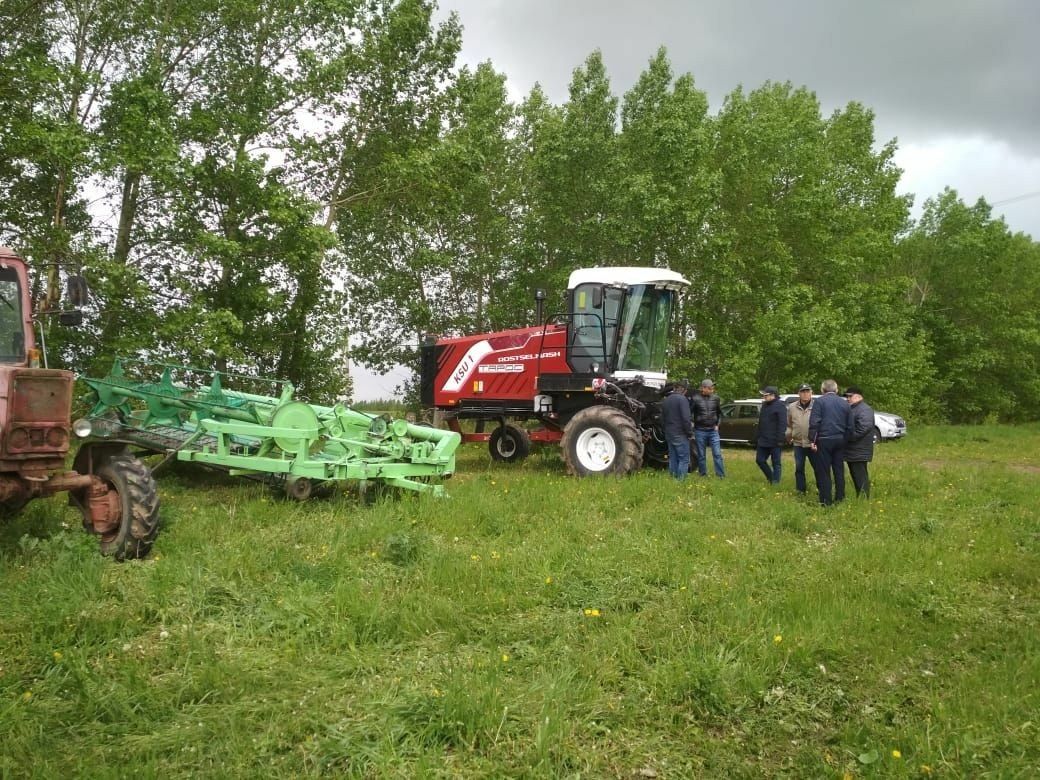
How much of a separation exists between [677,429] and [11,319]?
8.08 m

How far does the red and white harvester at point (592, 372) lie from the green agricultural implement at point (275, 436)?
2.97 meters

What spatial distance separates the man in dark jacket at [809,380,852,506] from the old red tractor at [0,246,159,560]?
291 inches

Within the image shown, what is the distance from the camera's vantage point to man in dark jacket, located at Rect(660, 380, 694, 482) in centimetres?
1062

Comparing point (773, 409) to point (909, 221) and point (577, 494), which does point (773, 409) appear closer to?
point (577, 494)

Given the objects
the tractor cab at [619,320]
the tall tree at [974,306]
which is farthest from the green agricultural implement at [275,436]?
the tall tree at [974,306]

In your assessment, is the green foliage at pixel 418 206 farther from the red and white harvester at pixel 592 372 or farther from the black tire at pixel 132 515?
the black tire at pixel 132 515

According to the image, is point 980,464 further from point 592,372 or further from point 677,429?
point 592,372

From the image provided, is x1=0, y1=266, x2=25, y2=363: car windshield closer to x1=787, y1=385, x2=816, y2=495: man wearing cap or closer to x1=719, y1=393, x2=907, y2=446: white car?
x1=787, y1=385, x2=816, y2=495: man wearing cap

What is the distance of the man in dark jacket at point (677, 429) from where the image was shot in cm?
1062

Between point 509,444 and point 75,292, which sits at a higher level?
point 75,292

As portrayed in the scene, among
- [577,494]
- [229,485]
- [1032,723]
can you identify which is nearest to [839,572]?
[1032,723]

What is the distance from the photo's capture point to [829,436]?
8953 mm

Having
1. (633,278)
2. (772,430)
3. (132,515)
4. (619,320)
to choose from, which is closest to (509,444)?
(619,320)

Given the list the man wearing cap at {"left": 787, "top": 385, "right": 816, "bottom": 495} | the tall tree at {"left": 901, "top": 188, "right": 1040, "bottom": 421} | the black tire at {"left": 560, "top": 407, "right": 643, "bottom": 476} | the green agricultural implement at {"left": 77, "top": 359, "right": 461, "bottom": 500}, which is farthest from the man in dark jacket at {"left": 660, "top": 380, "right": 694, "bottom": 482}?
the tall tree at {"left": 901, "top": 188, "right": 1040, "bottom": 421}
